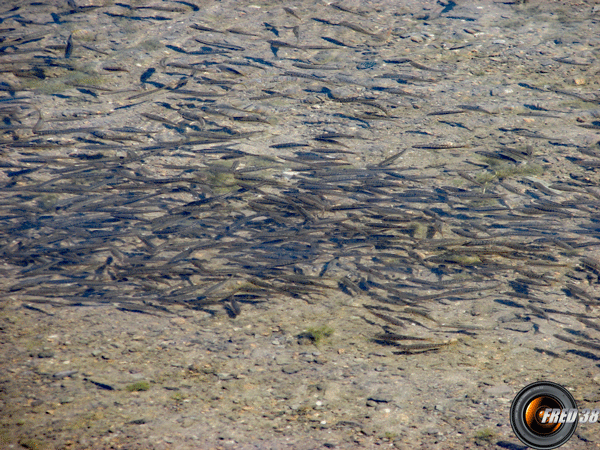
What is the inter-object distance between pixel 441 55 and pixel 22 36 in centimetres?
796

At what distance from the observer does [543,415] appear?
10.4 ft

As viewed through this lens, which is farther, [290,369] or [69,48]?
[69,48]

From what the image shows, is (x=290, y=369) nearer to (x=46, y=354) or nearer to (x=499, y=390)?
(x=499, y=390)

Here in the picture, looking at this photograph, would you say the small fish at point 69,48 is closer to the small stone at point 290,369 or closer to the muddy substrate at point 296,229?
the muddy substrate at point 296,229

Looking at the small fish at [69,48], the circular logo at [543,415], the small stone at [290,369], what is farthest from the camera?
the small fish at [69,48]

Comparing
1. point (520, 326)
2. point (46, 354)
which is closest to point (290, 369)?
point (46, 354)

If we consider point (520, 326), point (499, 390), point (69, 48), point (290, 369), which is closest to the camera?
point (499, 390)

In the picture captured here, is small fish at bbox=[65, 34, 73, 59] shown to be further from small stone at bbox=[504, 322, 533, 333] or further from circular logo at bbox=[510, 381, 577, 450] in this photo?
circular logo at bbox=[510, 381, 577, 450]

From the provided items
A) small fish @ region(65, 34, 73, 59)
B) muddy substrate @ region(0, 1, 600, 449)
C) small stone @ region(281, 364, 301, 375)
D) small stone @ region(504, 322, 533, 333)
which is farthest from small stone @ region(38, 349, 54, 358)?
small fish @ region(65, 34, 73, 59)

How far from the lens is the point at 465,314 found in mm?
4164

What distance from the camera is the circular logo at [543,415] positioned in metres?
3.04

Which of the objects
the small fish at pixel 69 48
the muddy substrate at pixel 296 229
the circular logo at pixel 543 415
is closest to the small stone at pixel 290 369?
the muddy substrate at pixel 296 229

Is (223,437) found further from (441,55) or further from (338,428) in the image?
(441,55)

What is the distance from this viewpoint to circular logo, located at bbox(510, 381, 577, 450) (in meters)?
3.04
